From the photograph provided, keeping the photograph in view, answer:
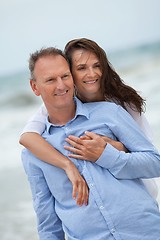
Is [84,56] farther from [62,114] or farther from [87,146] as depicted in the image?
[87,146]

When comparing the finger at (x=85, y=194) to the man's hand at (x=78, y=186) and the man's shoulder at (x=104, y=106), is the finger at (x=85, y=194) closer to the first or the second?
the man's hand at (x=78, y=186)

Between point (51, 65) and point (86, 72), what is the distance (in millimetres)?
232

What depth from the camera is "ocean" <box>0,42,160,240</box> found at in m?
3.74

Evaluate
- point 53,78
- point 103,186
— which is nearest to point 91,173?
point 103,186

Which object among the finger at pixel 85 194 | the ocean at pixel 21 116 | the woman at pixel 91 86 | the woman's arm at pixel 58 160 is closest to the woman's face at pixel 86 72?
the woman at pixel 91 86

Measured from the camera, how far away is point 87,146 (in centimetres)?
133

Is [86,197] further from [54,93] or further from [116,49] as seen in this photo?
[116,49]

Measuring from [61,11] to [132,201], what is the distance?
277 inches

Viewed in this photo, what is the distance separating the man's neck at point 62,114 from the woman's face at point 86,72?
0.18 metres

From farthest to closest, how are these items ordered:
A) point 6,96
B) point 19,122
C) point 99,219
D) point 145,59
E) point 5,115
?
point 145,59 < point 6,96 < point 5,115 < point 19,122 < point 99,219

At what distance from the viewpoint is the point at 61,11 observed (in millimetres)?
8000

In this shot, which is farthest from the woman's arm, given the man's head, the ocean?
the ocean

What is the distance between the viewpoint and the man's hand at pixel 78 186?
4.30ft

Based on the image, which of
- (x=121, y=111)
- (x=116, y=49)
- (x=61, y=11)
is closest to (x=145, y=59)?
(x=116, y=49)
